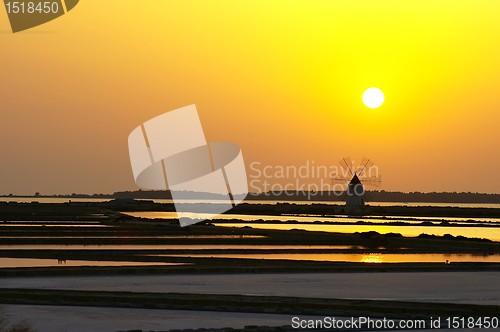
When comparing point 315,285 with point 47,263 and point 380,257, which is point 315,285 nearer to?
point 47,263

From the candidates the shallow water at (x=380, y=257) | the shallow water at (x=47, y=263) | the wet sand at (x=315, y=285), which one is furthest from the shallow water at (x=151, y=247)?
the wet sand at (x=315, y=285)

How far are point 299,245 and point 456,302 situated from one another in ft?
62.4

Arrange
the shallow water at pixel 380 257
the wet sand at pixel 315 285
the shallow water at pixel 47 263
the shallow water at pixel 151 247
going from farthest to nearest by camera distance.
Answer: the shallow water at pixel 151 247
the shallow water at pixel 380 257
the shallow water at pixel 47 263
the wet sand at pixel 315 285

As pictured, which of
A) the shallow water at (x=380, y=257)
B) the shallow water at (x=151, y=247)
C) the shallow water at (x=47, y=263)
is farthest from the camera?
the shallow water at (x=151, y=247)

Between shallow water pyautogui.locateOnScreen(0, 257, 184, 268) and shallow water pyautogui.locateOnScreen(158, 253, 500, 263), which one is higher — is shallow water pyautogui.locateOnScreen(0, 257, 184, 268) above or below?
above

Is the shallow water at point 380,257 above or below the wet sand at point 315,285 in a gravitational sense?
below

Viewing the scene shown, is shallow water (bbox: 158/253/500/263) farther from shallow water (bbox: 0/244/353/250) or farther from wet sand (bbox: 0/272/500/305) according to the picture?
wet sand (bbox: 0/272/500/305)

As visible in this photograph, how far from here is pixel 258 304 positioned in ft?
61.7

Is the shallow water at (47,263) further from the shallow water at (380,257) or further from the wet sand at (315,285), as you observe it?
the wet sand at (315,285)

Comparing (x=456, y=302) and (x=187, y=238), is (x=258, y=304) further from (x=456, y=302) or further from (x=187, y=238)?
(x=187, y=238)

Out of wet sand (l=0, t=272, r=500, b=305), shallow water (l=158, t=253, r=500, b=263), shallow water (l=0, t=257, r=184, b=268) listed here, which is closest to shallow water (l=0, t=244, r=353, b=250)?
shallow water (l=158, t=253, r=500, b=263)

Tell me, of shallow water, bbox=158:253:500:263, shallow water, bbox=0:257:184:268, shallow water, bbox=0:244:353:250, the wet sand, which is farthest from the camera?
shallow water, bbox=0:244:353:250

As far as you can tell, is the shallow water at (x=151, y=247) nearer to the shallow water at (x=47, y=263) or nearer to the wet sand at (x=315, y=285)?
the shallow water at (x=47, y=263)

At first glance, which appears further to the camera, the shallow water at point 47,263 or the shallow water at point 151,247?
the shallow water at point 151,247
